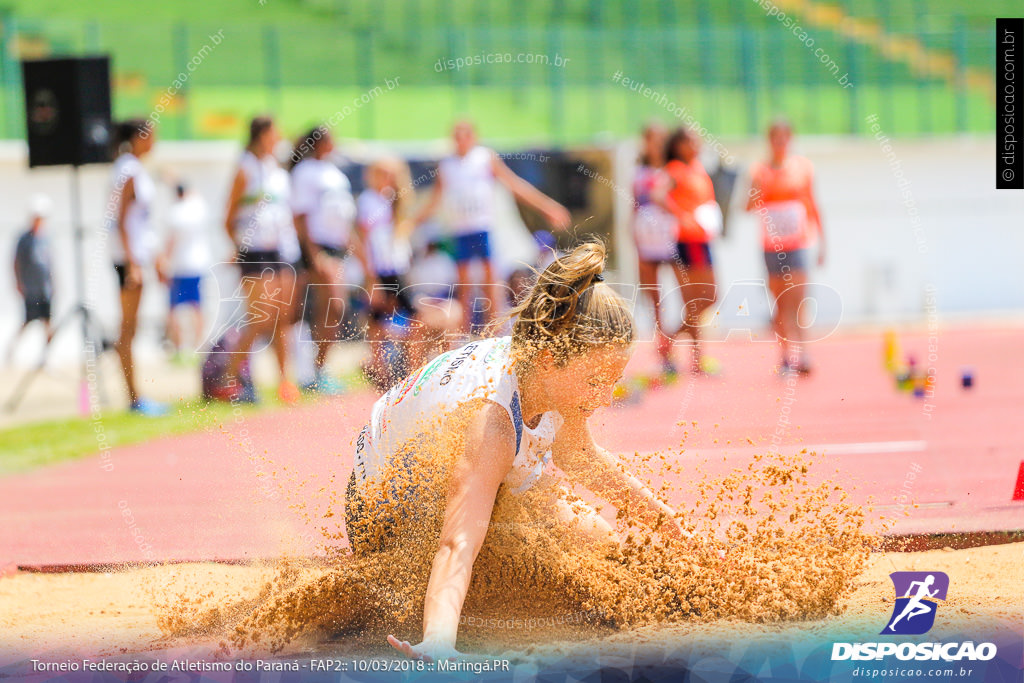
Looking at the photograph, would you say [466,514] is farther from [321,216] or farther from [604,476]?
[321,216]

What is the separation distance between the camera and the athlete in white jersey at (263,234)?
29.0 ft

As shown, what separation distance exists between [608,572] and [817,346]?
10.7m

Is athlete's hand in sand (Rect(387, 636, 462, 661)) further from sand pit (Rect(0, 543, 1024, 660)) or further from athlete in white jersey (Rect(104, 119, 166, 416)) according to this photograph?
athlete in white jersey (Rect(104, 119, 166, 416))

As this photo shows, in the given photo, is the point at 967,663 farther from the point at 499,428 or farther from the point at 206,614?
the point at 206,614

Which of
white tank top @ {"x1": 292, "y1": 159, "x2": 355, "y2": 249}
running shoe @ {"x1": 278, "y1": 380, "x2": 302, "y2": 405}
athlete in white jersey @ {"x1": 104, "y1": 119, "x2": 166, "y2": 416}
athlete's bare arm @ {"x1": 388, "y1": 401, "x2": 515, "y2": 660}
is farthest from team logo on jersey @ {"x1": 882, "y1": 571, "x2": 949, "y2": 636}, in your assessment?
white tank top @ {"x1": 292, "y1": 159, "x2": 355, "y2": 249}

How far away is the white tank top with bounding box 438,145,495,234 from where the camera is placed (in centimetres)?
1002

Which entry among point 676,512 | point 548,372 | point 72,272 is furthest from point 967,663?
point 72,272

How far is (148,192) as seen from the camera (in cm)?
909

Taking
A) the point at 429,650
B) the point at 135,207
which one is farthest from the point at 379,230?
the point at 429,650

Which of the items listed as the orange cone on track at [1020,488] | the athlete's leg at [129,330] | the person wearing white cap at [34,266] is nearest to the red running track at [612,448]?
the orange cone on track at [1020,488]

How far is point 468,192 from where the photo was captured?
10062 millimetres

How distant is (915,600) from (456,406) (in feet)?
4.70

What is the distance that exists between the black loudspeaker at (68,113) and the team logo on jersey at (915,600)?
7.52m

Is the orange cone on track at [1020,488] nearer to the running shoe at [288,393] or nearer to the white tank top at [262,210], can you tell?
the running shoe at [288,393]
